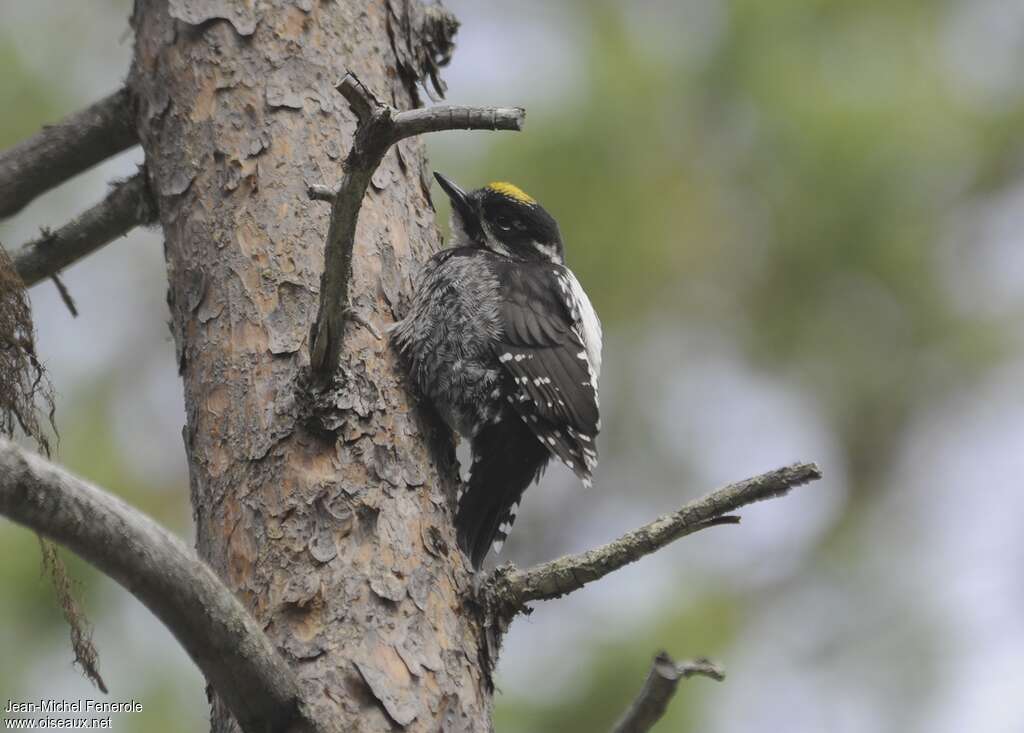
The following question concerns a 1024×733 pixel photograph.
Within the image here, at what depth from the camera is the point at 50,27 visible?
6.81m

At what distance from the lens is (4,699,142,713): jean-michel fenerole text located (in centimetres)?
383

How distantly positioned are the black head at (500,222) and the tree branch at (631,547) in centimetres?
188

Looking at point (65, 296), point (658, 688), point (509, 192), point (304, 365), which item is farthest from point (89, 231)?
point (658, 688)

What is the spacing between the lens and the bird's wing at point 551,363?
3291mm

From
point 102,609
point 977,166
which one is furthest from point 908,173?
point 102,609

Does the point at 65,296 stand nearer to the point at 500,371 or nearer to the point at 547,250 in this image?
the point at 500,371

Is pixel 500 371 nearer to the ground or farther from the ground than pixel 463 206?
nearer to the ground

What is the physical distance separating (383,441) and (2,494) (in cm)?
117

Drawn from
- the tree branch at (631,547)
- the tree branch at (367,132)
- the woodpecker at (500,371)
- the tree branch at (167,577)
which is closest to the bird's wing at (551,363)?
the woodpecker at (500,371)

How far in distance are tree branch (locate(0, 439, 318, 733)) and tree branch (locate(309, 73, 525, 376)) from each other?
65 centimetres

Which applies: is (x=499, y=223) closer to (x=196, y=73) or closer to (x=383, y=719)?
(x=196, y=73)

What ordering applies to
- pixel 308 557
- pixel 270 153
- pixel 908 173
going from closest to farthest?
pixel 308 557 → pixel 270 153 → pixel 908 173

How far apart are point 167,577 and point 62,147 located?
199cm

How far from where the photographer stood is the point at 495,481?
3.10m
